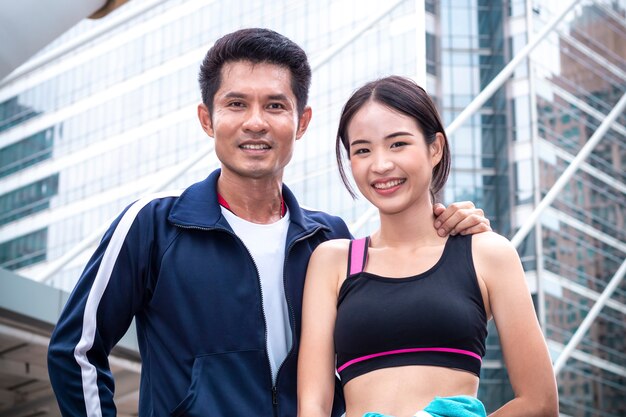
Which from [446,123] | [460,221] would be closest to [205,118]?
[460,221]

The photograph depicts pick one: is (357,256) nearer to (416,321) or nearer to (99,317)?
(416,321)

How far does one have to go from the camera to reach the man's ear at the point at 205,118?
374cm

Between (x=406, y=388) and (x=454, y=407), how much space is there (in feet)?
0.76

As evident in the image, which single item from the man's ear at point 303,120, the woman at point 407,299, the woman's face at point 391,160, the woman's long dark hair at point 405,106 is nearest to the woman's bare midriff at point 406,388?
the woman at point 407,299

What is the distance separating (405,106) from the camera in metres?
3.38

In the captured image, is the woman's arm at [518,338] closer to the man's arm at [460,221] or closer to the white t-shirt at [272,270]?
the man's arm at [460,221]

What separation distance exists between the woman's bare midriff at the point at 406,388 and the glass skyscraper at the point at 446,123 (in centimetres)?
2814

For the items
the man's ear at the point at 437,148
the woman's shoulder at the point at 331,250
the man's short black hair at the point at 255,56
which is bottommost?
the woman's shoulder at the point at 331,250

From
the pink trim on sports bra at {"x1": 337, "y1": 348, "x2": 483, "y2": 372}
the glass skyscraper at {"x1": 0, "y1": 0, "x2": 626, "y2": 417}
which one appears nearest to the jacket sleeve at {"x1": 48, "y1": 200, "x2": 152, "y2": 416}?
the pink trim on sports bra at {"x1": 337, "y1": 348, "x2": 483, "y2": 372}

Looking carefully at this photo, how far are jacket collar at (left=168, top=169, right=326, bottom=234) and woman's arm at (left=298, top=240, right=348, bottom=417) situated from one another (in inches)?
12.6

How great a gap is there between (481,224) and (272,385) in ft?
2.68

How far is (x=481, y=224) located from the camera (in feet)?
11.1

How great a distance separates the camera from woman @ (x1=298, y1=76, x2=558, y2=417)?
3.08 meters

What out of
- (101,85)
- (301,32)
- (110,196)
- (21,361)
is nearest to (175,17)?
(101,85)
